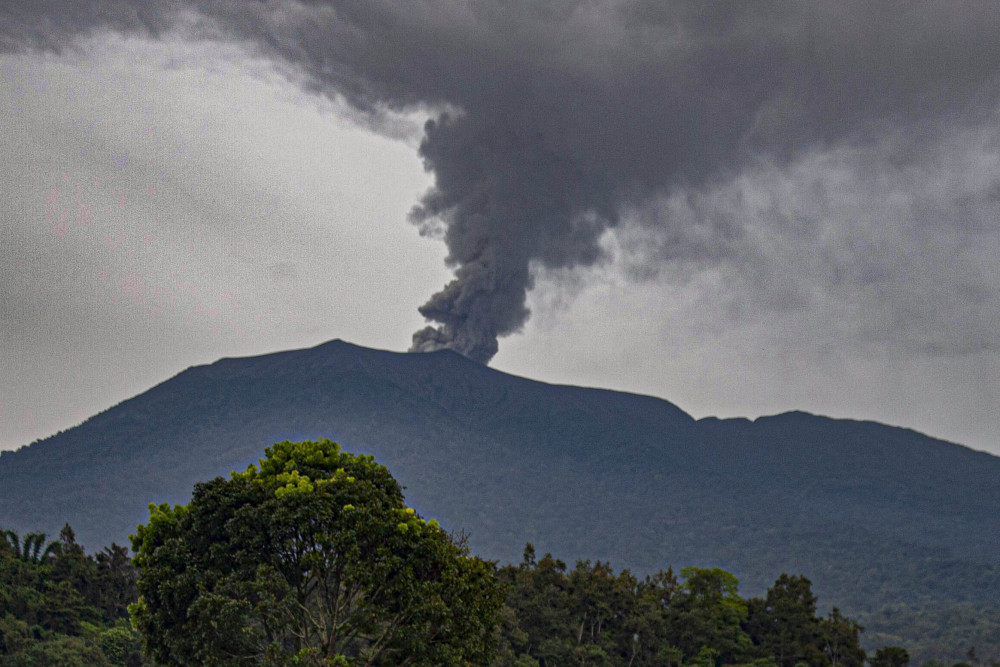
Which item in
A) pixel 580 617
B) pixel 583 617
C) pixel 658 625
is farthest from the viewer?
pixel 580 617

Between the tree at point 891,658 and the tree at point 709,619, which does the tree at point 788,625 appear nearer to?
the tree at point 709,619

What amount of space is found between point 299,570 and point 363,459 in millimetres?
2819

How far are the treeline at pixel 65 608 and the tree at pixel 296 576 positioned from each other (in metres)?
16.8

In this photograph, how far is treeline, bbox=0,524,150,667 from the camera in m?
36.8

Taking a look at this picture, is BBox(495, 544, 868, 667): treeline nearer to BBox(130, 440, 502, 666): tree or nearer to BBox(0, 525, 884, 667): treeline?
BBox(0, 525, 884, 667): treeline

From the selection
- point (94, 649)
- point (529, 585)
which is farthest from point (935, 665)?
point (94, 649)

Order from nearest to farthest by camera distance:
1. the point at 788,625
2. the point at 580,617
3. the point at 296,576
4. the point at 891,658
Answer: the point at 296,576 → the point at 891,658 → the point at 580,617 → the point at 788,625

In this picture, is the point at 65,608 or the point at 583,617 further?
the point at 583,617

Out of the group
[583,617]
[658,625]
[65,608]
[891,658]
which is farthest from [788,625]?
[65,608]

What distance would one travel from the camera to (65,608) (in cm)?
4178

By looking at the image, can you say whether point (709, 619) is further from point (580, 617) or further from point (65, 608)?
point (65, 608)

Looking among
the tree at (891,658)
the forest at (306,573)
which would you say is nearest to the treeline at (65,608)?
the forest at (306,573)

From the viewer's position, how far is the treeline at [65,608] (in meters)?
36.8

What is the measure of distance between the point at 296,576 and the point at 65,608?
27.3 meters
